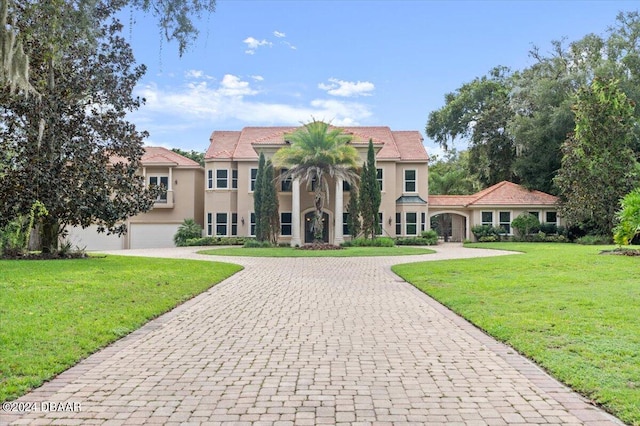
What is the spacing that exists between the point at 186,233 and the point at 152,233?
3.45 metres

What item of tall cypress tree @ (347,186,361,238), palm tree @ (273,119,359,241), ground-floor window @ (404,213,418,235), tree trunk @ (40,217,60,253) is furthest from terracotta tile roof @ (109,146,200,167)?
ground-floor window @ (404,213,418,235)

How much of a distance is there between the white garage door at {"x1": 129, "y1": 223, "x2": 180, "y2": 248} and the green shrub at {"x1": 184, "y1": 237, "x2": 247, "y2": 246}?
2898 mm

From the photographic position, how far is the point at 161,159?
32812mm

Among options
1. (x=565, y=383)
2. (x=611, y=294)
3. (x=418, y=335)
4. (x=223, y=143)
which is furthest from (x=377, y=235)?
(x=565, y=383)

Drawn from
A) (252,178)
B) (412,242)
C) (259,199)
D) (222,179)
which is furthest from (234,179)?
(412,242)

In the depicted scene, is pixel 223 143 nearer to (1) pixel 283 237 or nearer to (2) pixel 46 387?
(1) pixel 283 237

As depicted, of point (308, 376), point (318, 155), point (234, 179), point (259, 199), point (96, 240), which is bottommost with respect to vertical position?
point (308, 376)

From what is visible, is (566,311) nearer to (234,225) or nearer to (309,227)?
(309,227)

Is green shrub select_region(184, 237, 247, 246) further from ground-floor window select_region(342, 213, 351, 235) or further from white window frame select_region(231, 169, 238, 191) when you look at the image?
ground-floor window select_region(342, 213, 351, 235)

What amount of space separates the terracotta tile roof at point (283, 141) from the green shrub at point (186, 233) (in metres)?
4.65

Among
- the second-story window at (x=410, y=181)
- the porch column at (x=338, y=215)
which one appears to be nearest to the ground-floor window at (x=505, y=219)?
the second-story window at (x=410, y=181)

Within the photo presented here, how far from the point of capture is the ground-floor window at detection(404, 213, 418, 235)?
32.7 meters

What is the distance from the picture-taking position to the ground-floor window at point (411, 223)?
32.7 m

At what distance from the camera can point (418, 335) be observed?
6.76m
